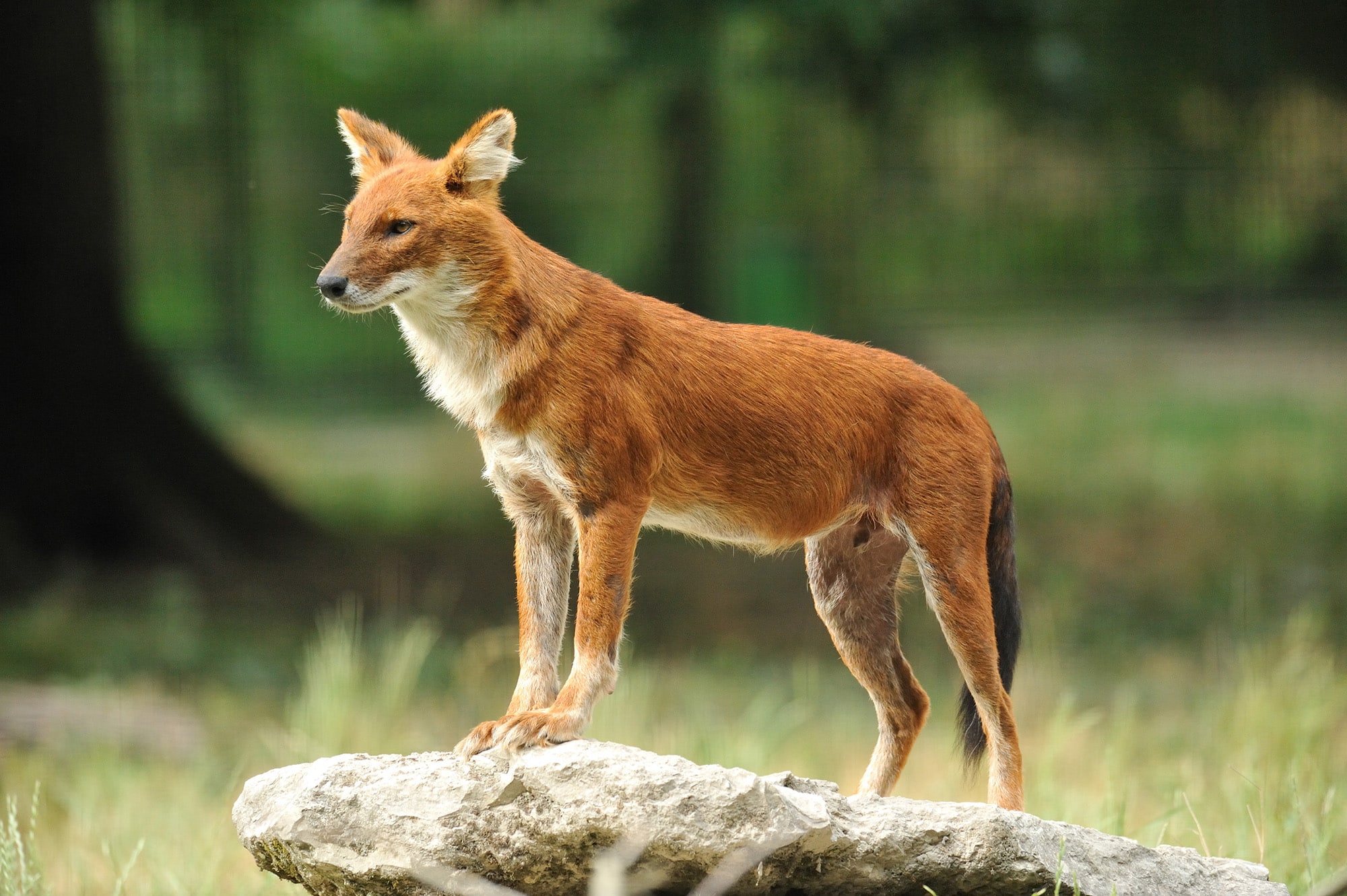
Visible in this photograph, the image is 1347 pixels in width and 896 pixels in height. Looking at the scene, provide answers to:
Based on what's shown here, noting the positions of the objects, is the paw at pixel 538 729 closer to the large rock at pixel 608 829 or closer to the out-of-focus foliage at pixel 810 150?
the large rock at pixel 608 829

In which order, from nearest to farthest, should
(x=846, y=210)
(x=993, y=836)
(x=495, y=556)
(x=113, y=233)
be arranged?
(x=993, y=836), (x=113, y=233), (x=495, y=556), (x=846, y=210)

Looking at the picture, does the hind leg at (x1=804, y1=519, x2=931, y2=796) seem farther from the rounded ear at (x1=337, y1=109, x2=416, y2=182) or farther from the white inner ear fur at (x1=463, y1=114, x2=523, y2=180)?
the rounded ear at (x1=337, y1=109, x2=416, y2=182)

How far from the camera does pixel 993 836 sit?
417 cm

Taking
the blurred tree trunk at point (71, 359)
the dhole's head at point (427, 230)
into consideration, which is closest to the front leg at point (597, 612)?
the dhole's head at point (427, 230)

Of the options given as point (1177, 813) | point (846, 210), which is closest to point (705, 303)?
point (846, 210)

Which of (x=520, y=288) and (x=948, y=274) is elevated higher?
(x=520, y=288)

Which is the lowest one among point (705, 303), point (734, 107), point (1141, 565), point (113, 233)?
point (1141, 565)

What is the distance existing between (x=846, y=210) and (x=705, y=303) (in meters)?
2.17

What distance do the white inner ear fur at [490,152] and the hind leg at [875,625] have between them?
163 centimetres

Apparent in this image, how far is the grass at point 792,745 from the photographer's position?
6.49m

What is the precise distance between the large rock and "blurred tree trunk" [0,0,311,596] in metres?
9.20

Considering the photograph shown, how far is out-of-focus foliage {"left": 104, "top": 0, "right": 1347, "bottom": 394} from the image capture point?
45.7 feet

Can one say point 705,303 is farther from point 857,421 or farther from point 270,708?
point 857,421

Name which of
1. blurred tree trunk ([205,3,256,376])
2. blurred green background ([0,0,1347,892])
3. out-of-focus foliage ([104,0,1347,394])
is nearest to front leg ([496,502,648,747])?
blurred green background ([0,0,1347,892])
